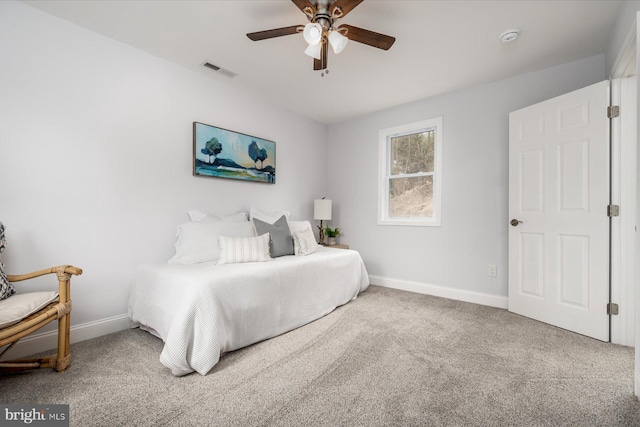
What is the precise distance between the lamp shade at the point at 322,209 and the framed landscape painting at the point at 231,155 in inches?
29.1

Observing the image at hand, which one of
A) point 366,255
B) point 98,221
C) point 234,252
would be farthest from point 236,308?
point 366,255

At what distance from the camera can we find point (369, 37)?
1.97m

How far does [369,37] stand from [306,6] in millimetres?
469

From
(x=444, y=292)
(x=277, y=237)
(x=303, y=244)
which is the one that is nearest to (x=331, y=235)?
(x=303, y=244)

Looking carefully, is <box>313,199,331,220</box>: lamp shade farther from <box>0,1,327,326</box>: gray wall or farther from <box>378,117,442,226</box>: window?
<box>0,1,327,326</box>: gray wall

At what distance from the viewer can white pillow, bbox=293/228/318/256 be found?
3.09 metres

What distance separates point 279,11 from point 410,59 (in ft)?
4.26

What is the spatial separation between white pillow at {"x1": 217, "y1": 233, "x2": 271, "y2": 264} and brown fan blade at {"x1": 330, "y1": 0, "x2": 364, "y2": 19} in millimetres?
1886

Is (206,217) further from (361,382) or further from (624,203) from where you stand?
(624,203)

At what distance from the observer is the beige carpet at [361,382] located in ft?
4.59

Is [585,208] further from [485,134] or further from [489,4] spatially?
[489,4]

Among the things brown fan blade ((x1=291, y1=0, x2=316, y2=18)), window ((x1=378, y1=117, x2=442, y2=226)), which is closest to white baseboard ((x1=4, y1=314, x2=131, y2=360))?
brown fan blade ((x1=291, y1=0, x2=316, y2=18))

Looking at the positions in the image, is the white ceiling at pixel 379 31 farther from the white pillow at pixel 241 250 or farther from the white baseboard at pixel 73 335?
the white baseboard at pixel 73 335

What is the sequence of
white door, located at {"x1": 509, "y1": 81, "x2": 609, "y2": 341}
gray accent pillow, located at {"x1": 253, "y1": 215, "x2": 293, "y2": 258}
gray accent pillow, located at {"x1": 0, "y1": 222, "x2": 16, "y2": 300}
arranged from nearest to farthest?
gray accent pillow, located at {"x1": 0, "y1": 222, "x2": 16, "y2": 300} → white door, located at {"x1": 509, "y1": 81, "x2": 609, "y2": 341} → gray accent pillow, located at {"x1": 253, "y1": 215, "x2": 293, "y2": 258}
